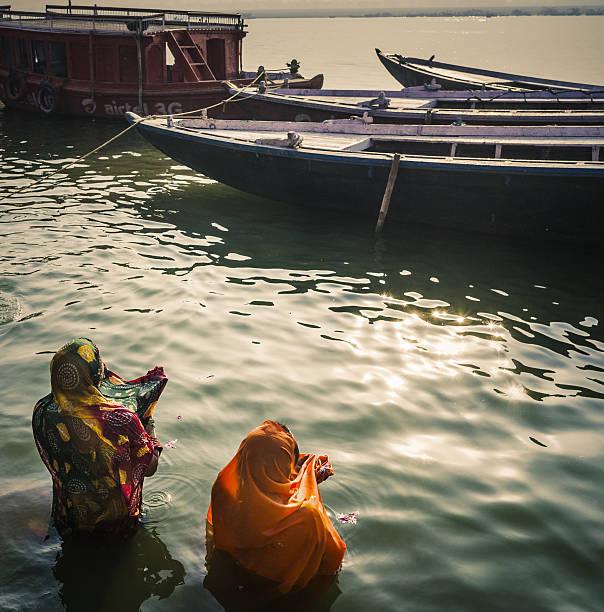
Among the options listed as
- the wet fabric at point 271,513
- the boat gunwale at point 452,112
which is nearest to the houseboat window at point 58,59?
the boat gunwale at point 452,112

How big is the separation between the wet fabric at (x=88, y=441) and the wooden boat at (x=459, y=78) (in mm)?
14646

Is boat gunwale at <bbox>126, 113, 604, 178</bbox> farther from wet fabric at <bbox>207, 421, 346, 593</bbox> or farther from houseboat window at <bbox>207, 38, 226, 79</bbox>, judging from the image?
houseboat window at <bbox>207, 38, 226, 79</bbox>

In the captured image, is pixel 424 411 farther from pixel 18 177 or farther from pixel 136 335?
pixel 18 177

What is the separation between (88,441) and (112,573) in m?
0.95

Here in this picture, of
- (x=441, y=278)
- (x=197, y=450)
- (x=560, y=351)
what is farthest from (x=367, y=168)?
(x=197, y=450)

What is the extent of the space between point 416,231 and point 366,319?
10.7 ft

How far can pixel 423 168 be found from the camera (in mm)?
9797

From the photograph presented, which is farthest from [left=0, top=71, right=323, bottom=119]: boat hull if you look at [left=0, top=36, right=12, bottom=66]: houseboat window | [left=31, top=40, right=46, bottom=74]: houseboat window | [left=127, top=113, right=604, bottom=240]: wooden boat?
[left=127, top=113, right=604, bottom=240]: wooden boat

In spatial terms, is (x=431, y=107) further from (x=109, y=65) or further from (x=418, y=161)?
(x=109, y=65)

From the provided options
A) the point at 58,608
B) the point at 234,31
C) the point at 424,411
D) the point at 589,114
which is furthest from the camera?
the point at 234,31

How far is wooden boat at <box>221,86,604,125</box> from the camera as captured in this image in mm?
12547

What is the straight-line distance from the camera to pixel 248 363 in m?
6.50

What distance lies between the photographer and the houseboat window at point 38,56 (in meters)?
19.6

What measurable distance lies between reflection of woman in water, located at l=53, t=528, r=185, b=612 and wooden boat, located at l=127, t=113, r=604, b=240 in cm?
722
